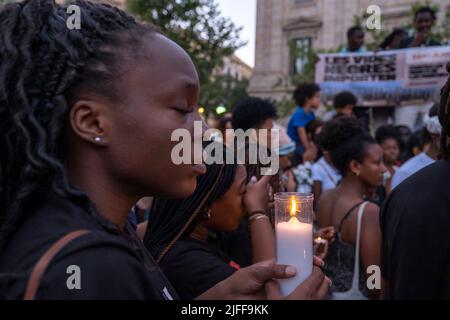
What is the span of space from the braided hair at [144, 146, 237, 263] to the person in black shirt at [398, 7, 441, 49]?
7.20 m

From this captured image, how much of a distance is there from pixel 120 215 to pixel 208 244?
126 centimetres

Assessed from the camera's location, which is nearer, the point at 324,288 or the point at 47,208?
the point at 47,208

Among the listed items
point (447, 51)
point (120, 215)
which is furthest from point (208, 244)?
point (447, 51)

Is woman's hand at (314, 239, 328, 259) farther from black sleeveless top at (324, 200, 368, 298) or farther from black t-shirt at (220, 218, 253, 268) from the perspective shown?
black sleeveless top at (324, 200, 368, 298)

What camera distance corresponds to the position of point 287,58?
28.0m

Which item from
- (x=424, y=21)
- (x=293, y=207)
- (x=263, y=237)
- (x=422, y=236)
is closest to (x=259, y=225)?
(x=263, y=237)

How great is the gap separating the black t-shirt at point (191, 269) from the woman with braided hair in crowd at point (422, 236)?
0.70 metres

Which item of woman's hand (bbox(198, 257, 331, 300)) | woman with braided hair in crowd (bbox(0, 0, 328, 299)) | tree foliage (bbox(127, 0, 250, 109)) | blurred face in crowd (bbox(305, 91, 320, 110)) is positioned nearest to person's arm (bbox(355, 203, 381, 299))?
woman's hand (bbox(198, 257, 331, 300))

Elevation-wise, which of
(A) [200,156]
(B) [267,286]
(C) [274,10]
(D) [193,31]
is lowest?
(B) [267,286]

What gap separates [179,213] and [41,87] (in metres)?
1.26

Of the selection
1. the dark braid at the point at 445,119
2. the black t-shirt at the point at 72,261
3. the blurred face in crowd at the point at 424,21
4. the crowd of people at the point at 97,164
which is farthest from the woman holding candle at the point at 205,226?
the blurred face in crowd at the point at 424,21

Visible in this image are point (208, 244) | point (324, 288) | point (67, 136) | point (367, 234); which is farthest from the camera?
point (367, 234)

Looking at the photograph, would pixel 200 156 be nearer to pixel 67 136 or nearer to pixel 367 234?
pixel 67 136

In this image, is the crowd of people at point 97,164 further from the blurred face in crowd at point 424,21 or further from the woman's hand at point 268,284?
the blurred face in crowd at point 424,21
